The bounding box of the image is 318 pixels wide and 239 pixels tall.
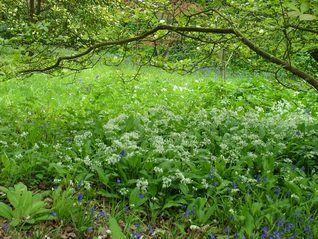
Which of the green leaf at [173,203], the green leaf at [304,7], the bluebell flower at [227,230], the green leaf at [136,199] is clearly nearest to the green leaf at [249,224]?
the bluebell flower at [227,230]

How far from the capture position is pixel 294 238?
3363mm

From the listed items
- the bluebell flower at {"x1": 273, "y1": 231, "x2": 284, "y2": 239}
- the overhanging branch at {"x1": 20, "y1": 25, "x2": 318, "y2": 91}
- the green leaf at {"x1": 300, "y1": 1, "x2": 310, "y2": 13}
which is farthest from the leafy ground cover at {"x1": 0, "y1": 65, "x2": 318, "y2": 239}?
the green leaf at {"x1": 300, "y1": 1, "x2": 310, "y2": 13}

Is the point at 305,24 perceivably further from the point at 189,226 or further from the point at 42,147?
the point at 42,147

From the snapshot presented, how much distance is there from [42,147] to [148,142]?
125 centimetres

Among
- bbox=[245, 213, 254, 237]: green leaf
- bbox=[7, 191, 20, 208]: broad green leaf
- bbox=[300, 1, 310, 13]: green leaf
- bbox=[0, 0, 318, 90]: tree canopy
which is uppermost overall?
bbox=[300, 1, 310, 13]: green leaf

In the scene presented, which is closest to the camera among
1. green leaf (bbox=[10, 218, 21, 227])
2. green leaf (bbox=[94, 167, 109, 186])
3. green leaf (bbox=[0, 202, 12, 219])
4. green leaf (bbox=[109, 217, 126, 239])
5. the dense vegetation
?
green leaf (bbox=[109, 217, 126, 239])

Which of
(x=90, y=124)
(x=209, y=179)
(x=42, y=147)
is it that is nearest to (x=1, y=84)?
(x=90, y=124)

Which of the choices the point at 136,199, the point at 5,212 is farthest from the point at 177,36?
the point at 5,212

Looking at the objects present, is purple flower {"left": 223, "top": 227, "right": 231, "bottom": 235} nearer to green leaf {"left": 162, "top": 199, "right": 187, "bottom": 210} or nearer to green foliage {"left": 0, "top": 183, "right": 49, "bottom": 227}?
green leaf {"left": 162, "top": 199, "right": 187, "bottom": 210}

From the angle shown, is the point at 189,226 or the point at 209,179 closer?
the point at 189,226

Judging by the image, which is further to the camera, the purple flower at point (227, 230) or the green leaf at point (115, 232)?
the purple flower at point (227, 230)

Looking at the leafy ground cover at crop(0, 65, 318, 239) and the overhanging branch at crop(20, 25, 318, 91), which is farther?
the overhanging branch at crop(20, 25, 318, 91)

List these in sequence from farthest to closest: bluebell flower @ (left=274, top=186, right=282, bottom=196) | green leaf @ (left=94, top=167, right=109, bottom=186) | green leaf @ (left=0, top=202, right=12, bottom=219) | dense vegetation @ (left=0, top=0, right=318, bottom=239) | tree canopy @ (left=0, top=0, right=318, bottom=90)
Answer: tree canopy @ (left=0, top=0, right=318, bottom=90) < bluebell flower @ (left=274, top=186, right=282, bottom=196) < green leaf @ (left=94, top=167, right=109, bottom=186) < dense vegetation @ (left=0, top=0, right=318, bottom=239) < green leaf @ (left=0, top=202, right=12, bottom=219)

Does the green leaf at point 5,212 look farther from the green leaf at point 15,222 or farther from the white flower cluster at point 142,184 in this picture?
the white flower cluster at point 142,184
